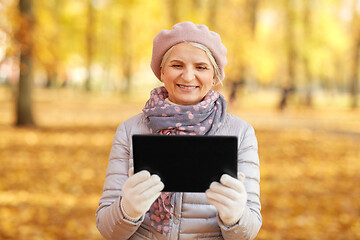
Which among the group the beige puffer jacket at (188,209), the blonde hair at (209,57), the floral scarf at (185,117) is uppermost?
the blonde hair at (209,57)

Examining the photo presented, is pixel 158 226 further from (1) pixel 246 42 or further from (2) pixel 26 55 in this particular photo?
(1) pixel 246 42

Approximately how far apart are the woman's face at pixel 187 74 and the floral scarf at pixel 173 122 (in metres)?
0.07

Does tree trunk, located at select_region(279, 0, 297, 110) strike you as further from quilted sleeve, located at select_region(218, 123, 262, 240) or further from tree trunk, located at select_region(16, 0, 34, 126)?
quilted sleeve, located at select_region(218, 123, 262, 240)

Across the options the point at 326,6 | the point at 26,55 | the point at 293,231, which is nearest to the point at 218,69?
the point at 293,231

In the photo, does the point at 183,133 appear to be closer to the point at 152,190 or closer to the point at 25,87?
the point at 152,190

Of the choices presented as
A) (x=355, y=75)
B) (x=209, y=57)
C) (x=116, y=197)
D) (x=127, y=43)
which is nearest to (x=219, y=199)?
(x=116, y=197)

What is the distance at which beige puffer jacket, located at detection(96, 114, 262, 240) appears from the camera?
75.5 inches

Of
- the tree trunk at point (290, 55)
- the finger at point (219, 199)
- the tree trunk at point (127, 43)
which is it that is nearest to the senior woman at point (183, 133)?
the finger at point (219, 199)

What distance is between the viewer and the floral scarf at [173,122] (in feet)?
6.40

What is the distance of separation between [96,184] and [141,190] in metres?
6.08

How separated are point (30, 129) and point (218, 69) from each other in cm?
1216

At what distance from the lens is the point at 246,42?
17.2 meters

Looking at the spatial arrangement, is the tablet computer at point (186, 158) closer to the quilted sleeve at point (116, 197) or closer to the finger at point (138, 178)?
the finger at point (138, 178)

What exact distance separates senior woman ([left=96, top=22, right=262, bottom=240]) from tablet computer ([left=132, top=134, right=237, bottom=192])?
12 centimetres
